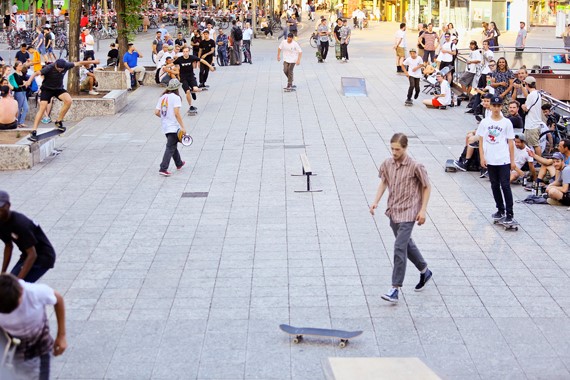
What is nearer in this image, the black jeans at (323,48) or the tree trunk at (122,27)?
the tree trunk at (122,27)

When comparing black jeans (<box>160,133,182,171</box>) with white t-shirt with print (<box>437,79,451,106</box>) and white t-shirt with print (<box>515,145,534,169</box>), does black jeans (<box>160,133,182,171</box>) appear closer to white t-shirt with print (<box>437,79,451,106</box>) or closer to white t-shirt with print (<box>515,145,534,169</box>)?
white t-shirt with print (<box>515,145,534,169</box>)

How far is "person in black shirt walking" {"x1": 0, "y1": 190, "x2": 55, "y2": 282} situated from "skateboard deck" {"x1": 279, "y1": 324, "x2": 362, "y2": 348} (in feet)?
6.79

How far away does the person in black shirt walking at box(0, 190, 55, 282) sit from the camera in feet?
23.5

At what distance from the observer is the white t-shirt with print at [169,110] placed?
48.7 feet

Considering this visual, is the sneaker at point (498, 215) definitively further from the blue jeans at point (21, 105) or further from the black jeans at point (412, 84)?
the blue jeans at point (21, 105)

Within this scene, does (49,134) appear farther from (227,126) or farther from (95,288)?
(95,288)

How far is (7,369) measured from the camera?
5.91m

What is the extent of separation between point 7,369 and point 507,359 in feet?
13.0

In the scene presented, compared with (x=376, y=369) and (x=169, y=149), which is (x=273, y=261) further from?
(x=169, y=149)

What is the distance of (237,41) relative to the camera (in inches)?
1288

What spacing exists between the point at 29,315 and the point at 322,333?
279 centimetres

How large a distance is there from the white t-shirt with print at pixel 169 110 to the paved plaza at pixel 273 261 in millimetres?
838

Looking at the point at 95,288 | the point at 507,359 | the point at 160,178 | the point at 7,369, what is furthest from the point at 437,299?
the point at 160,178

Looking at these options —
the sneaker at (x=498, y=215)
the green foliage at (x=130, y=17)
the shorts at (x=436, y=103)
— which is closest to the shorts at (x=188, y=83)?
the shorts at (x=436, y=103)
